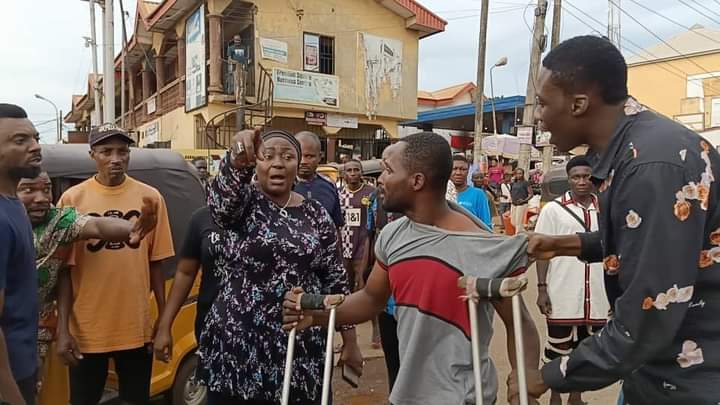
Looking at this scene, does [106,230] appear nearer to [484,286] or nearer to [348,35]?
[484,286]

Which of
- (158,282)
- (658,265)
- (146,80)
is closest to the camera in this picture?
(658,265)

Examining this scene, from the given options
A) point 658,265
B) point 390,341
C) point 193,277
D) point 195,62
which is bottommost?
point 390,341

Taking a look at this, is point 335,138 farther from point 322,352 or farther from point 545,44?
point 322,352

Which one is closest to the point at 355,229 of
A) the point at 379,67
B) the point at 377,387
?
the point at 377,387

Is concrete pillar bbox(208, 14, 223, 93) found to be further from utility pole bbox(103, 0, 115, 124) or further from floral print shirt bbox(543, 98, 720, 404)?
floral print shirt bbox(543, 98, 720, 404)

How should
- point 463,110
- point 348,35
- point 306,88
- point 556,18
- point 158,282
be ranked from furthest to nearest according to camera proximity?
→ point 463,110 < point 348,35 < point 306,88 < point 556,18 < point 158,282

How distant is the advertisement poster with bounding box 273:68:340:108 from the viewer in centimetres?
1830

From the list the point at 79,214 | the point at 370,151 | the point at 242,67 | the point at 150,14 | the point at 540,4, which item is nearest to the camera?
the point at 79,214

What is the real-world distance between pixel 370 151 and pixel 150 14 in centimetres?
905

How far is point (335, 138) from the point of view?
20.6 m

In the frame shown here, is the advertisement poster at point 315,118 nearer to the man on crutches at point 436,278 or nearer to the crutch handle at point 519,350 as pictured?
the man on crutches at point 436,278

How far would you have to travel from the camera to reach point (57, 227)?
10.0 feet

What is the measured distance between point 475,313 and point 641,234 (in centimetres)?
62

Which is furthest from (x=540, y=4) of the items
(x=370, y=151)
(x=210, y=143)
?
(x=210, y=143)
